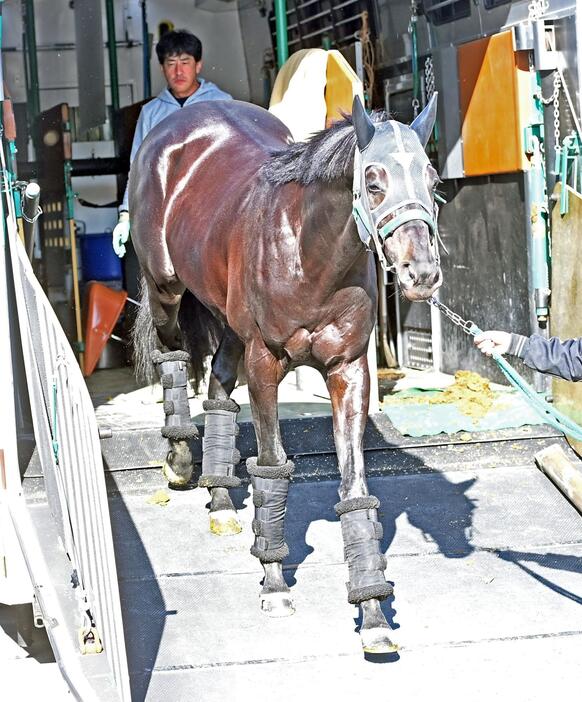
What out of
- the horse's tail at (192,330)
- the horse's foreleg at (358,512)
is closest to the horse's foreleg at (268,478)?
the horse's foreleg at (358,512)

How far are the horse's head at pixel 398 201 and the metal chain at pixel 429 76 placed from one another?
3.66 m

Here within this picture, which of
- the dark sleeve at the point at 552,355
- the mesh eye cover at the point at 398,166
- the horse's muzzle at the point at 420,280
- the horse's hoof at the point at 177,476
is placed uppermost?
the mesh eye cover at the point at 398,166

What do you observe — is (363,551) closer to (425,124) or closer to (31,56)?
(425,124)

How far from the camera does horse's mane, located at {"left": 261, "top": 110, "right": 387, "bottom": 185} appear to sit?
385cm

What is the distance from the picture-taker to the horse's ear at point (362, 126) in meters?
3.56

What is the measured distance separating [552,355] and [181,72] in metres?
3.41

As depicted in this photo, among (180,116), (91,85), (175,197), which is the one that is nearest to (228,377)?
(175,197)

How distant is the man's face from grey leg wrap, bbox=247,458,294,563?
2.90 metres

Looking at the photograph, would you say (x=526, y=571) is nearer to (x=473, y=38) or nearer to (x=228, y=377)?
(x=228, y=377)

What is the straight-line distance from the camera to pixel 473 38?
6.83 m

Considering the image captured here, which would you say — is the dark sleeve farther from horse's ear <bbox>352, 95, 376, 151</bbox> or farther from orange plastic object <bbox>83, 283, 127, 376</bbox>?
orange plastic object <bbox>83, 283, 127, 376</bbox>

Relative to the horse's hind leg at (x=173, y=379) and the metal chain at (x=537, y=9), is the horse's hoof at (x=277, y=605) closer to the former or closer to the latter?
the horse's hind leg at (x=173, y=379)

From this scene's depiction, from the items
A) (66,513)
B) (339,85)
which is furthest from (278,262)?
(339,85)

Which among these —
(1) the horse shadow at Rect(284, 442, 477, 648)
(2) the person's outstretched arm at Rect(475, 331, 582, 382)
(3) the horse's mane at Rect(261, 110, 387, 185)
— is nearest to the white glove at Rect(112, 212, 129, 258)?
(1) the horse shadow at Rect(284, 442, 477, 648)
